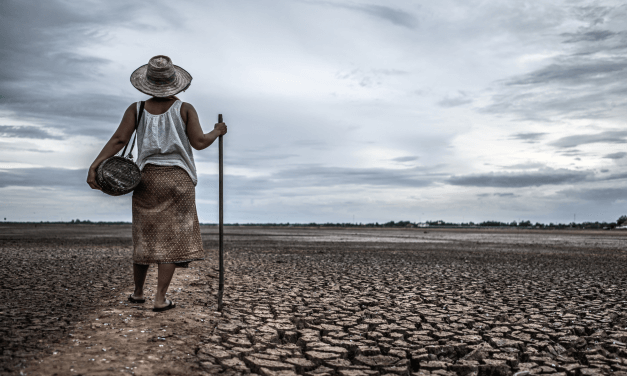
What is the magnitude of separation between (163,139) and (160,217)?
22.4 inches

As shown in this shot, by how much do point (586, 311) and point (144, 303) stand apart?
393cm

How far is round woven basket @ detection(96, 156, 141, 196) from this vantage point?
112 inches

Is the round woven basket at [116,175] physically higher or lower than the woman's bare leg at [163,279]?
higher

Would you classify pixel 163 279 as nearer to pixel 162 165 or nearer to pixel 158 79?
pixel 162 165

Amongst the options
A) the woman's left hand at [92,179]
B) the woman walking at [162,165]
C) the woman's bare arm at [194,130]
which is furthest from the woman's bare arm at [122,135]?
the woman's bare arm at [194,130]

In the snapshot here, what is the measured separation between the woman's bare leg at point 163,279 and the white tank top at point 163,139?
28.8 inches

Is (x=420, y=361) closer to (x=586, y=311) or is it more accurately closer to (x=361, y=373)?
(x=361, y=373)

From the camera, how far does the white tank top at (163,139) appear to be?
3.05 meters

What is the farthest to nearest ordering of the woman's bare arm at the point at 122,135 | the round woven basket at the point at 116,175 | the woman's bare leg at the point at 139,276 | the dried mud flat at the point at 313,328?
the woman's bare leg at the point at 139,276 < the woman's bare arm at the point at 122,135 < the round woven basket at the point at 116,175 < the dried mud flat at the point at 313,328

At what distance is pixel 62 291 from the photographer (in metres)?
4.27

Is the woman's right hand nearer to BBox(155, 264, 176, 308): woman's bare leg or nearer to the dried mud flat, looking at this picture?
BBox(155, 264, 176, 308): woman's bare leg

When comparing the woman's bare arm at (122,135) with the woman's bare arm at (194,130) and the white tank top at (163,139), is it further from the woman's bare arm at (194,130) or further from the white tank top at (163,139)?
the woman's bare arm at (194,130)

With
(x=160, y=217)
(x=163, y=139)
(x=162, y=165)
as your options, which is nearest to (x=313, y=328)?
(x=160, y=217)

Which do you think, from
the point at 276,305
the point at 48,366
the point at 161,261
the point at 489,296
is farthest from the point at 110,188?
the point at 489,296
